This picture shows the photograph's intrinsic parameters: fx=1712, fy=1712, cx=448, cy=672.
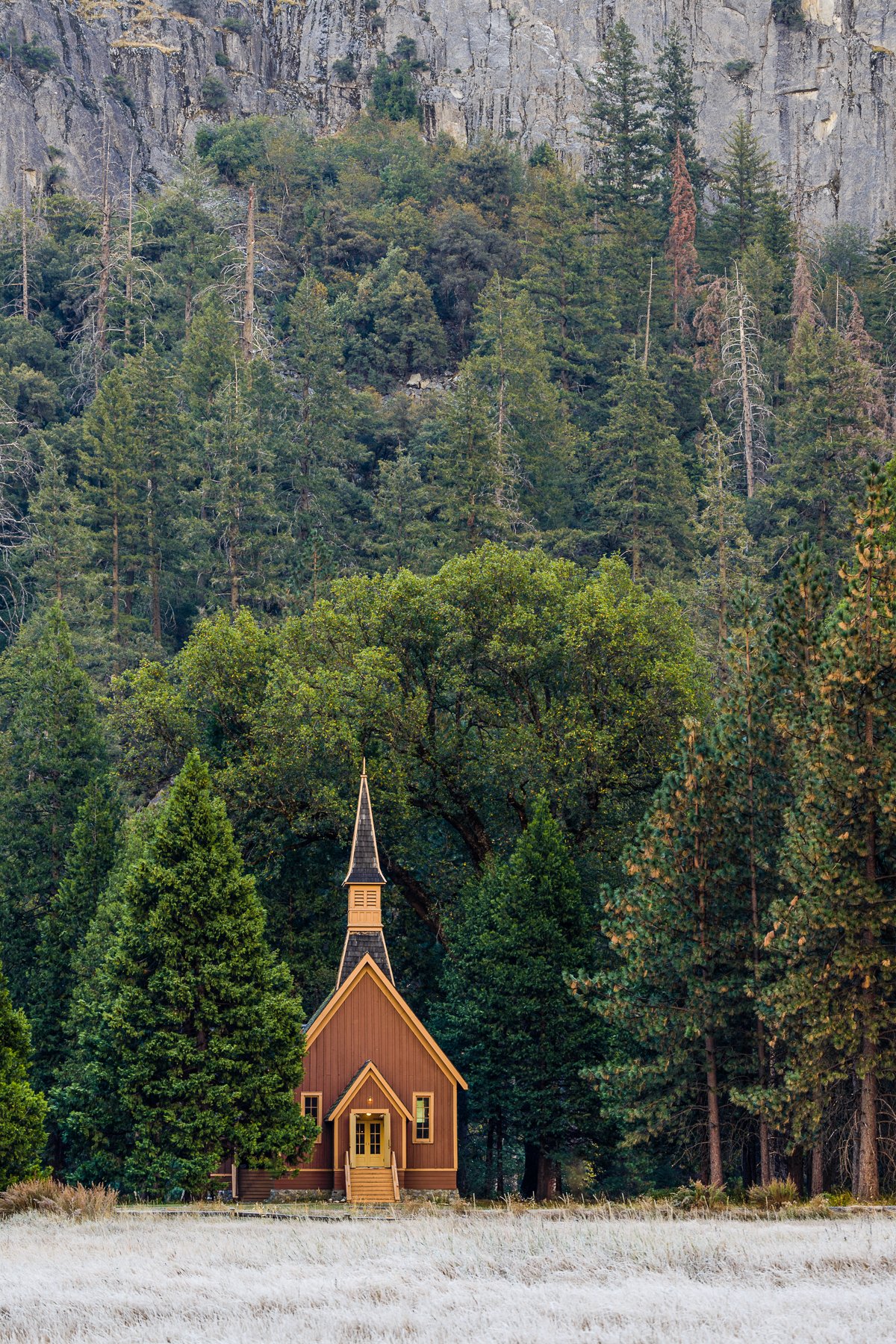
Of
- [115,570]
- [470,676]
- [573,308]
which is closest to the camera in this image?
[470,676]

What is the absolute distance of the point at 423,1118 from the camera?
44094 millimetres

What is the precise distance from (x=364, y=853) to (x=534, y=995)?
5687 millimetres

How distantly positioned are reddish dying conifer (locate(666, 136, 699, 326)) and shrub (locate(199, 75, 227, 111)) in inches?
1407

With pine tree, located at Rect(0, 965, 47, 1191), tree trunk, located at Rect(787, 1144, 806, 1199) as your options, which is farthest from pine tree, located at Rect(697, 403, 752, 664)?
pine tree, located at Rect(0, 965, 47, 1191)

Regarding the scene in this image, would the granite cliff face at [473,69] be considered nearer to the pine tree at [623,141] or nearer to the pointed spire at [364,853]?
the pine tree at [623,141]

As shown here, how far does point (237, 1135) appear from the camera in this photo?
111 feet

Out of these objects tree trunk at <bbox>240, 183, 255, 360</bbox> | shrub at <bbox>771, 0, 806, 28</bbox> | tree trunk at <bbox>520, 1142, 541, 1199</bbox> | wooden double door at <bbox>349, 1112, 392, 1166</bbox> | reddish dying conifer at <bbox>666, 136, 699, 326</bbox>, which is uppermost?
shrub at <bbox>771, 0, 806, 28</bbox>

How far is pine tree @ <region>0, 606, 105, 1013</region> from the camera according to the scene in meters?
49.6

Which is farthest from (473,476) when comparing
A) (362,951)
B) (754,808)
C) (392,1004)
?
(754,808)

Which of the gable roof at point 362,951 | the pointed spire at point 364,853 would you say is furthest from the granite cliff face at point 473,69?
the gable roof at point 362,951

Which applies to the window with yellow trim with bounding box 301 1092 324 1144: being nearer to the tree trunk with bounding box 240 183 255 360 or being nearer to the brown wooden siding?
the brown wooden siding

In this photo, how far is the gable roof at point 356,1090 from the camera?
42.8 metres

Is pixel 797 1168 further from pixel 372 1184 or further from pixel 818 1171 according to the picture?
pixel 372 1184

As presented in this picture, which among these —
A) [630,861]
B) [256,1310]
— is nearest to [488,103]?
[630,861]
